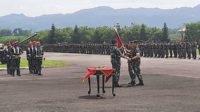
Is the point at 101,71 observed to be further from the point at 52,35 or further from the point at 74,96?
the point at 52,35

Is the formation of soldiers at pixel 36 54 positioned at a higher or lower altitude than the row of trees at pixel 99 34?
lower

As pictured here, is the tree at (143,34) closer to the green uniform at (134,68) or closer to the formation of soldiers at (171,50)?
the formation of soldiers at (171,50)

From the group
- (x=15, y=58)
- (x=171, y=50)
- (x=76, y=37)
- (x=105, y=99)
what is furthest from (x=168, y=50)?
(x=76, y=37)

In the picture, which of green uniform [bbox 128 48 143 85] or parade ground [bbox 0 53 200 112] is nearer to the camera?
parade ground [bbox 0 53 200 112]

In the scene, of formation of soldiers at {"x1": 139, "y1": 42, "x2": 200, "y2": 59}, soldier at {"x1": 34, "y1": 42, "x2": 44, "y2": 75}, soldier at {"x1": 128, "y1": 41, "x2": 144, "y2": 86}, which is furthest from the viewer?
formation of soldiers at {"x1": 139, "y1": 42, "x2": 200, "y2": 59}

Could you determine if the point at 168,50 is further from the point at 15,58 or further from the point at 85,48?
the point at 85,48

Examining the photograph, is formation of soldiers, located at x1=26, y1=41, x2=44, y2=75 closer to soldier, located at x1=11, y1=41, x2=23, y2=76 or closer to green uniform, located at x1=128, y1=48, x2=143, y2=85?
soldier, located at x1=11, y1=41, x2=23, y2=76

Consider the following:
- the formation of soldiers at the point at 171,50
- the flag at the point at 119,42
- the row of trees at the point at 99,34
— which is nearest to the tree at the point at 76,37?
the row of trees at the point at 99,34

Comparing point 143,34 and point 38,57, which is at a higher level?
point 143,34

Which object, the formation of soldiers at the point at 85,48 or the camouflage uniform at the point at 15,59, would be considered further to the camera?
the formation of soldiers at the point at 85,48

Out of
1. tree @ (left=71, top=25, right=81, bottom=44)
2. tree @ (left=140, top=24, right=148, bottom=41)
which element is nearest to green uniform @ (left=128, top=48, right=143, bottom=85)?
tree @ (left=140, top=24, right=148, bottom=41)

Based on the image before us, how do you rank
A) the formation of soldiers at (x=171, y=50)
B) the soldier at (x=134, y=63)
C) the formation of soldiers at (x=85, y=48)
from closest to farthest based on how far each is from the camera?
the soldier at (x=134, y=63), the formation of soldiers at (x=171, y=50), the formation of soldiers at (x=85, y=48)

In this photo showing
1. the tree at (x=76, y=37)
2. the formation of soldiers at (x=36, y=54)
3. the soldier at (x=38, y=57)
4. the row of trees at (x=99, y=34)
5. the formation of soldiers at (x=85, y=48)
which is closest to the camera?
the formation of soldiers at (x=36, y=54)

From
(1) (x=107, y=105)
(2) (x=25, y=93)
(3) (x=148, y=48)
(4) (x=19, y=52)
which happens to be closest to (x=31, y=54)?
(4) (x=19, y=52)
